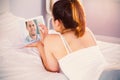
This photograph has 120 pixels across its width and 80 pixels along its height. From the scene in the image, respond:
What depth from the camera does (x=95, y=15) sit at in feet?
5.82

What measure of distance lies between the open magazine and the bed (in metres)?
0.04

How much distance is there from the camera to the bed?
1.72 m

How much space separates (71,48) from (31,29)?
295 millimetres

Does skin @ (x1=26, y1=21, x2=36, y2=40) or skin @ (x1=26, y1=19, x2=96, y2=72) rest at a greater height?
skin @ (x1=26, y1=21, x2=36, y2=40)

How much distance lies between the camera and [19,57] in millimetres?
1780

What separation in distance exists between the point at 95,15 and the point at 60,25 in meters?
0.24

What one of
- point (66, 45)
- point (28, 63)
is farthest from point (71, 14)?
point (28, 63)

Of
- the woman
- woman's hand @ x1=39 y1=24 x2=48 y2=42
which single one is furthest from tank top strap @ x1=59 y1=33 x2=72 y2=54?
woman's hand @ x1=39 y1=24 x2=48 y2=42

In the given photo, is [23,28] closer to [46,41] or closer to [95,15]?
[46,41]

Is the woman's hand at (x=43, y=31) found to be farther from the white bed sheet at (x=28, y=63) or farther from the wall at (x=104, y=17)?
the wall at (x=104, y=17)

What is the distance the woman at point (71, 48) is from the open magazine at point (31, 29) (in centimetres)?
6

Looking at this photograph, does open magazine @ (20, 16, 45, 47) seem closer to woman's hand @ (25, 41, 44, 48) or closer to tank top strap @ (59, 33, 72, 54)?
woman's hand @ (25, 41, 44, 48)

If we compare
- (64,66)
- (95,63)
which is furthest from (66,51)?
(95,63)

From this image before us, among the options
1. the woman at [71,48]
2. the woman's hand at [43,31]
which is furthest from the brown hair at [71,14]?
the woman's hand at [43,31]
